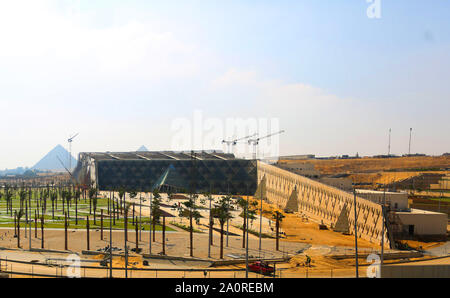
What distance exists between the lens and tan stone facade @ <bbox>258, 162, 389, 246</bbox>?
59.3 meters

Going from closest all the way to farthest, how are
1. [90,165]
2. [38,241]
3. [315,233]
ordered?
[38,241]
[315,233]
[90,165]

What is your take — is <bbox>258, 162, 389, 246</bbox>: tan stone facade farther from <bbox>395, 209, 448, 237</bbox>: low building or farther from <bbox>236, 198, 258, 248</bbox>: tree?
<bbox>236, 198, 258, 248</bbox>: tree

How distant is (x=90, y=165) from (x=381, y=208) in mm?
145584

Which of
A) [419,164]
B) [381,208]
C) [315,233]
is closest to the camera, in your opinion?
[381,208]

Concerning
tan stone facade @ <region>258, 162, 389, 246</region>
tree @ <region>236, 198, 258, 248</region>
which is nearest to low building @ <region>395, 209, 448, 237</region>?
tan stone facade @ <region>258, 162, 389, 246</region>

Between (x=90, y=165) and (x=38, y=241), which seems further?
(x=90, y=165)

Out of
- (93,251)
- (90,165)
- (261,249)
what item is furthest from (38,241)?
(90,165)

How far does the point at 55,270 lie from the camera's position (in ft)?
135

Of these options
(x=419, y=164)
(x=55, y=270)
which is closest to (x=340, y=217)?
(x=55, y=270)
